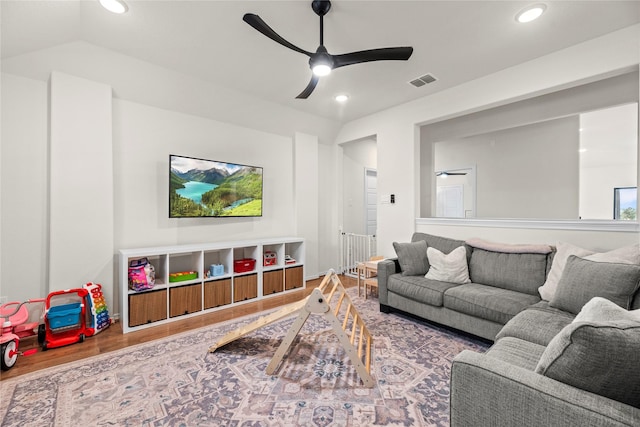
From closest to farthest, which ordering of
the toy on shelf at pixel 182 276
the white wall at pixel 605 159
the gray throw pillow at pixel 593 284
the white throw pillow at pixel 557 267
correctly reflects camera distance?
1. the gray throw pillow at pixel 593 284
2. the white throw pillow at pixel 557 267
3. the toy on shelf at pixel 182 276
4. the white wall at pixel 605 159

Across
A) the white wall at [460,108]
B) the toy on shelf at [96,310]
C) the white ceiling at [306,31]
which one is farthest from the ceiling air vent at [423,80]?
the toy on shelf at [96,310]

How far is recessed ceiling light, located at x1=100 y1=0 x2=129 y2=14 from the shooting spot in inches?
83.7

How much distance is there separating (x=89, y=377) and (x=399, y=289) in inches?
108

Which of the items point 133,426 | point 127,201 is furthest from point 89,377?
point 127,201

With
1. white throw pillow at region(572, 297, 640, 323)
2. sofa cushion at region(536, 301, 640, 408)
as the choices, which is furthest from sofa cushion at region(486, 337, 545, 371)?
sofa cushion at region(536, 301, 640, 408)

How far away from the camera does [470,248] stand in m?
3.20

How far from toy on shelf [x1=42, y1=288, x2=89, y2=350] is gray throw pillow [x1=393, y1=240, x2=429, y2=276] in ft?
10.7

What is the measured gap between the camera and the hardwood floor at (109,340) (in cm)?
224

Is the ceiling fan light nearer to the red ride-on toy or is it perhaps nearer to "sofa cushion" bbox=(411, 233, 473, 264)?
"sofa cushion" bbox=(411, 233, 473, 264)

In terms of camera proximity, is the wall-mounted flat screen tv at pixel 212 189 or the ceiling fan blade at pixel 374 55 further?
the wall-mounted flat screen tv at pixel 212 189

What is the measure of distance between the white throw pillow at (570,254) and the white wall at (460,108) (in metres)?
0.46

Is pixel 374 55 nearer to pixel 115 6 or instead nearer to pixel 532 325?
pixel 115 6

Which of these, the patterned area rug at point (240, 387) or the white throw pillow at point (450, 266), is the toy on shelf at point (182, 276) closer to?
the patterned area rug at point (240, 387)

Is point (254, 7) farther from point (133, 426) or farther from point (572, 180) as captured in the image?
point (572, 180)
